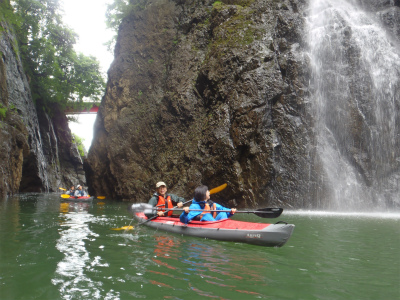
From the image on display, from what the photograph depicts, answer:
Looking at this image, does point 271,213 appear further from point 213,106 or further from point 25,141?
point 25,141

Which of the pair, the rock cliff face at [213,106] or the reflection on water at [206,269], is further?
the rock cliff face at [213,106]

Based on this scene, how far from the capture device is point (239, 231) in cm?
622

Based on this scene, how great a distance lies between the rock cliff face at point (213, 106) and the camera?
13977 mm

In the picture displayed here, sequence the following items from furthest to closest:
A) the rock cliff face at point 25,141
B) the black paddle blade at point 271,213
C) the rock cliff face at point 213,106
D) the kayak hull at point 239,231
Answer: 1. the rock cliff face at point 25,141
2. the rock cliff face at point 213,106
3. the black paddle blade at point 271,213
4. the kayak hull at point 239,231

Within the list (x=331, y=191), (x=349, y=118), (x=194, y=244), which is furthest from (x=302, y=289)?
(x=349, y=118)

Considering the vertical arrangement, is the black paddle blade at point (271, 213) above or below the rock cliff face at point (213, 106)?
below

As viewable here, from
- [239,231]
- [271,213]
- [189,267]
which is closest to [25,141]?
[239,231]

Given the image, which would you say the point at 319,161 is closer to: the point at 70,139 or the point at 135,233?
the point at 135,233

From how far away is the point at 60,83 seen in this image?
2947 cm

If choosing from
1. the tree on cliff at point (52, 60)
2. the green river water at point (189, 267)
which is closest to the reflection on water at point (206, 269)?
the green river water at point (189, 267)

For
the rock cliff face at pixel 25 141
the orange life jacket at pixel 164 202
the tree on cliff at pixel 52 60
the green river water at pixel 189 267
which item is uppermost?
the tree on cliff at pixel 52 60

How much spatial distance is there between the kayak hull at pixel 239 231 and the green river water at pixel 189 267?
16 cm

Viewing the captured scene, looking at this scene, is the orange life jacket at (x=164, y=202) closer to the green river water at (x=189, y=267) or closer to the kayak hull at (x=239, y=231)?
the kayak hull at (x=239, y=231)

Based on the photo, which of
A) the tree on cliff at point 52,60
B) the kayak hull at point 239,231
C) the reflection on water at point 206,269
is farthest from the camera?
the tree on cliff at point 52,60
